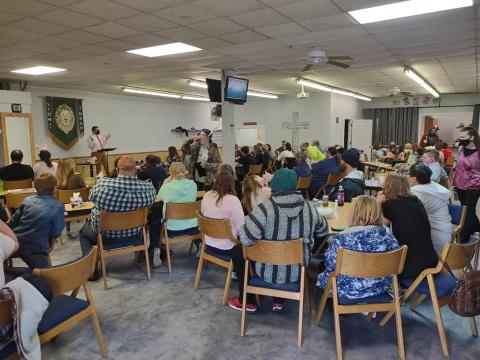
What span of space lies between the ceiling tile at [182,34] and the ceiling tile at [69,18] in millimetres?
832

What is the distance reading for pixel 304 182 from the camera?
6242mm

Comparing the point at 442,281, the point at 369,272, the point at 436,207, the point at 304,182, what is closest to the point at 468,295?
the point at 442,281

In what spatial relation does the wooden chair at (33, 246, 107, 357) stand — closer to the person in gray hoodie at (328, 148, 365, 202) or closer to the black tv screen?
the person in gray hoodie at (328, 148, 365, 202)

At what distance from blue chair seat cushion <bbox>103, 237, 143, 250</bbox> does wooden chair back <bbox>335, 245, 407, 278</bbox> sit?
210 centimetres

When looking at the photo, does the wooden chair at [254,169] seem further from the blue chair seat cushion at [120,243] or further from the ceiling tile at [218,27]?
the blue chair seat cushion at [120,243]

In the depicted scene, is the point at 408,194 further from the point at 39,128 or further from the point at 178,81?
the point at 39,128

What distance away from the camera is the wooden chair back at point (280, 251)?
2398mm

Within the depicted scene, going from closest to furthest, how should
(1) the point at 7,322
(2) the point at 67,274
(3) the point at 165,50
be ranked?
(1) the point at 7,322 → (2) the point at 67,274 → (3) the point at 165,50

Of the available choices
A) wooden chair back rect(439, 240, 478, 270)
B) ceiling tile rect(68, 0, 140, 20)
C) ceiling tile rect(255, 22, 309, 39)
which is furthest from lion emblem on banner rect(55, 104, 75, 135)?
wooden chair back rect(439, 240, 478, 270)

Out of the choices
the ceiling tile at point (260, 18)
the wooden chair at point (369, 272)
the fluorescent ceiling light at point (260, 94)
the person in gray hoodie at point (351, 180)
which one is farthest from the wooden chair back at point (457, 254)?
the fluorescent ceiling light at point (260, 94)

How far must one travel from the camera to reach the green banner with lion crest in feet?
32.1

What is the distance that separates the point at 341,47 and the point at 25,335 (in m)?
5.26

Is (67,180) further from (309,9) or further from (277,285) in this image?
(309,9)

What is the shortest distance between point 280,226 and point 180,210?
149 cm
